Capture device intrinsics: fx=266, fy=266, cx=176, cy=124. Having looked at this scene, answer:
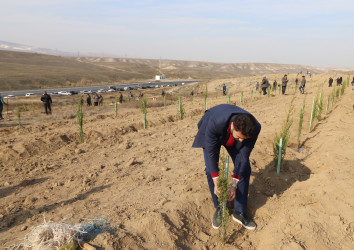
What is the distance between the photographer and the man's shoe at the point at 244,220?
10.1 ft

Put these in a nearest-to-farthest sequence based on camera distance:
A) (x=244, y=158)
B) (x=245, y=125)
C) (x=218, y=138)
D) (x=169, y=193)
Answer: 1. (x=245, y=125)
2. (x=218, y=138)
3. (x=244, y=158)
4. (x=169, y=193)

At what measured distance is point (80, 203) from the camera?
11.8 ft

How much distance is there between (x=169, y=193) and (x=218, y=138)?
1.40m

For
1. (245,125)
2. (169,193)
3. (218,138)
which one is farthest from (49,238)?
(245,125)

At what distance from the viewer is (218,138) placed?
8.95ft

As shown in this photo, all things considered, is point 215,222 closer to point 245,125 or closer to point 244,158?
point 244,158

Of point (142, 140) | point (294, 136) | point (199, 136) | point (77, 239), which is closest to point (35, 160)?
point (142, 140)

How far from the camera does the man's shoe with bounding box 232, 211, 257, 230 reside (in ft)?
10.1

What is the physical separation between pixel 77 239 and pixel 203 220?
1.48m

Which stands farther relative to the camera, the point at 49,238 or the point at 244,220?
the point at 244,220

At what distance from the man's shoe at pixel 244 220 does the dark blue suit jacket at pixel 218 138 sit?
0.54m

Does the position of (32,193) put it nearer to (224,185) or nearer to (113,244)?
(113,244)

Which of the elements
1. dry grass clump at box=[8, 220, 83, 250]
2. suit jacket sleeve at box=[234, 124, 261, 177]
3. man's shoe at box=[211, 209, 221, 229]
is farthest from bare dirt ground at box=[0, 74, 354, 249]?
suit jacket sleeve at box=[234, 124, 261, 177]

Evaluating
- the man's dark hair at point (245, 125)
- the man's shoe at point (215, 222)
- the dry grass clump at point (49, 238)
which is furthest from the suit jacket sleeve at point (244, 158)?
the dry grass clump at point (49, 238)
